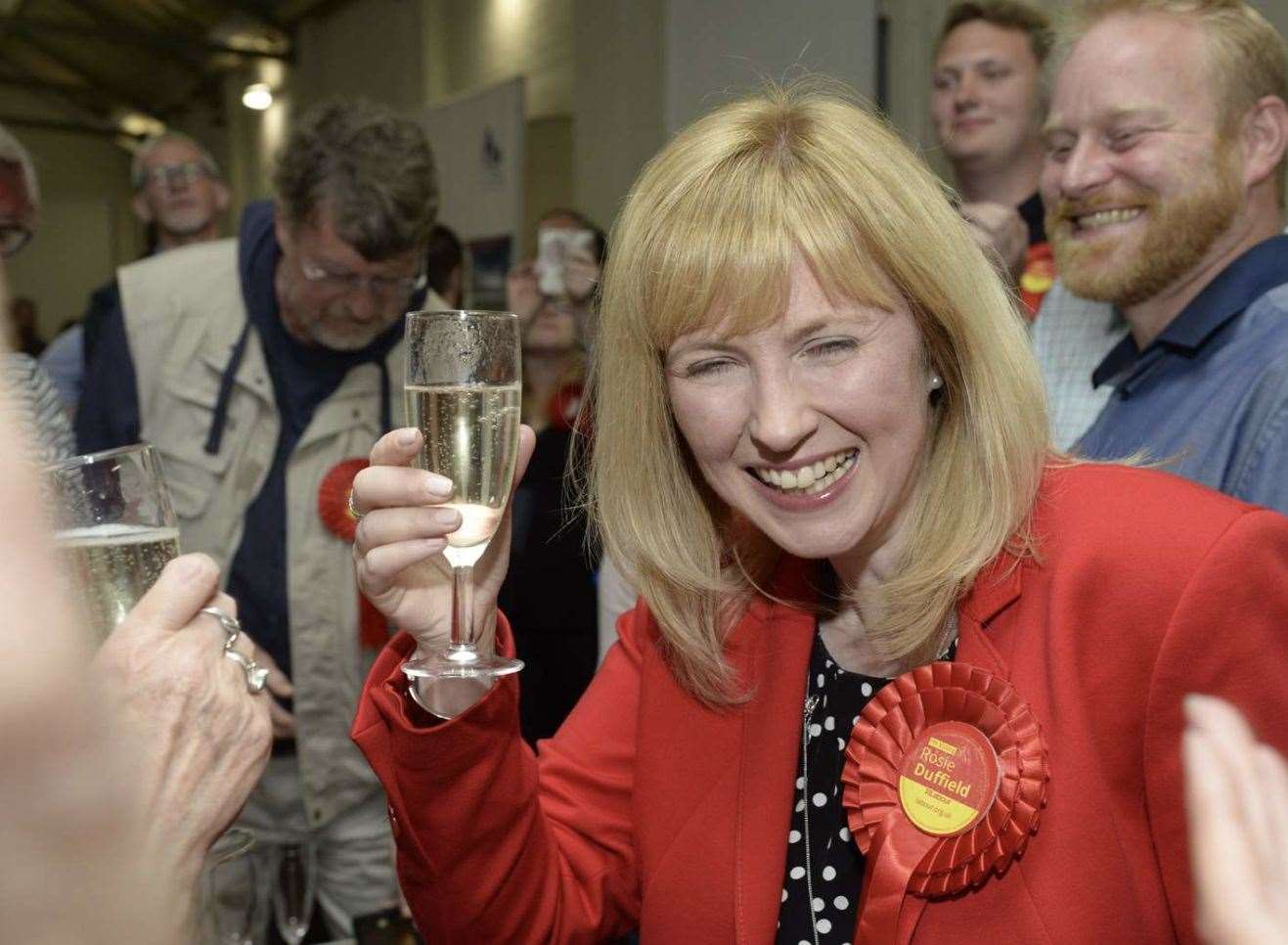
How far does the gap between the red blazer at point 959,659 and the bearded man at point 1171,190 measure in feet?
2.23

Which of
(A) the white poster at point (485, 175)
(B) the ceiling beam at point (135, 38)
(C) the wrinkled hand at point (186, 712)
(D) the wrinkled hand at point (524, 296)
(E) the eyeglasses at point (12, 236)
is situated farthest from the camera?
(B) the ceiling beam at point (135, 38)

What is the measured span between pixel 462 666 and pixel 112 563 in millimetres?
331

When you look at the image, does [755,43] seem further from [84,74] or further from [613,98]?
[84,74]

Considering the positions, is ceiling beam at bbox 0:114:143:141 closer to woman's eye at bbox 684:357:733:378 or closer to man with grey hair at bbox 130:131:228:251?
man with grey hair at bbox 130:131:228:251

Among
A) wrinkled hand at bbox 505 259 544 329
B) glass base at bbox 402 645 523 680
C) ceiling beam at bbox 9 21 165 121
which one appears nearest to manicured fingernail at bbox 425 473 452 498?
glass base at bbox 402 645 523 680

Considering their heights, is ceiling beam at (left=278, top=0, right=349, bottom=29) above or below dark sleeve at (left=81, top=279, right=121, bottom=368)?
above

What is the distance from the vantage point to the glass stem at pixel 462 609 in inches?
46.3

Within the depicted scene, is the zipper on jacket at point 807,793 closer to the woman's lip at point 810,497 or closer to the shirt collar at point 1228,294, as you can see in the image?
the woman's lip at point 810,497

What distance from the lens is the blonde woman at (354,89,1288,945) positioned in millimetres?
1185

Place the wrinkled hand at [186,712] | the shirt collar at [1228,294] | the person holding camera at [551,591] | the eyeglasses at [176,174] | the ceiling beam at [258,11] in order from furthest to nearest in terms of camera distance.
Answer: the ceiling beam at [258,11], the eyeglasses at [176,174], the person holding camera at [551,591], the shirt collar at [1228,294], the wrinkled hand at [186,712]

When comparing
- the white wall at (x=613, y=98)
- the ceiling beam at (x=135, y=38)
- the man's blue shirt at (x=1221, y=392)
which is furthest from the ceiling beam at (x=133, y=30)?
the man's blue shirt at (x=1221, y=392)

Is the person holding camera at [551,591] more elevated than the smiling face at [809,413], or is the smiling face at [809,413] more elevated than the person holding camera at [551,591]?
the smiling face at [809,413]

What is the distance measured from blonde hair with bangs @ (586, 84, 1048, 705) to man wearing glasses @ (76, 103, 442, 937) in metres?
1.19

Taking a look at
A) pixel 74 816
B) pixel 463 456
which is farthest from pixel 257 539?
pixel 74 816
